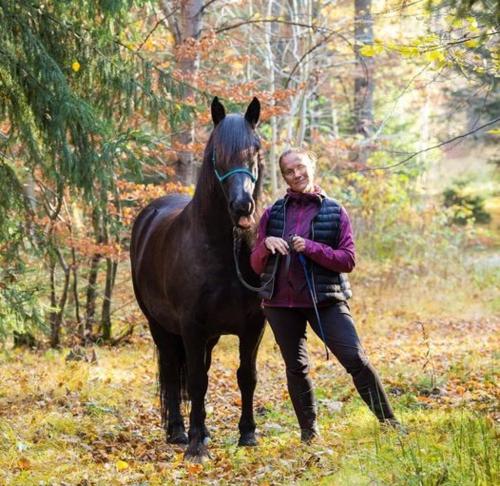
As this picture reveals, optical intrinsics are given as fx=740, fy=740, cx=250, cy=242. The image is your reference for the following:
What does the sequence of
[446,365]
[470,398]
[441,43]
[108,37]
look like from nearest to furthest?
[441,43] → [470,398] → [108,37] → [446,365]

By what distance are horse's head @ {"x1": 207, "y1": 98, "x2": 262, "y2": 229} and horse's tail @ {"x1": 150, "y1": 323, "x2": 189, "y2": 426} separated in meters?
1.97

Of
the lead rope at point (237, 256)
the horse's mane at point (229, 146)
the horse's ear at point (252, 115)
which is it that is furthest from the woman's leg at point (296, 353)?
the horse's ear at point (252, 115)

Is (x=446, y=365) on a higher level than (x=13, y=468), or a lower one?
lower

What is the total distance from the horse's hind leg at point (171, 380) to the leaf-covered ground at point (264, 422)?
0.17 metres

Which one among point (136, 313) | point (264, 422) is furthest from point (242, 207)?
point (136, 313)

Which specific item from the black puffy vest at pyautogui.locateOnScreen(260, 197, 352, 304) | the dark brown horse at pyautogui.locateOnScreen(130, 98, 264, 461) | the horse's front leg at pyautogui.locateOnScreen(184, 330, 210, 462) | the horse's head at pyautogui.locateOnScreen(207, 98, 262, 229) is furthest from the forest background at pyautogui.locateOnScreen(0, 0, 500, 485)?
the horse's head at pyautogui.locateOnScreen(207, 98, 262, 229)

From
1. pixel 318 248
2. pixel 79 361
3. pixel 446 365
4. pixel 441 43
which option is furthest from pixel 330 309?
pixel 79 361

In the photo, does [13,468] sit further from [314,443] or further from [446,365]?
[446,365]

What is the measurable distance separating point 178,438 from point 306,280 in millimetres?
2084

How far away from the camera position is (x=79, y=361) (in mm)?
8562

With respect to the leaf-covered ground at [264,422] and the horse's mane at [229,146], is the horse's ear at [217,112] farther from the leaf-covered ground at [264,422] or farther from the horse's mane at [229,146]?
the leaf-covered ground at [264,422]

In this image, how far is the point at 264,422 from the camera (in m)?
6.16

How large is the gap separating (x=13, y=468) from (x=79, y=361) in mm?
4017

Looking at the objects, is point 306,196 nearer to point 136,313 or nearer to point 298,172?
point 298,172
